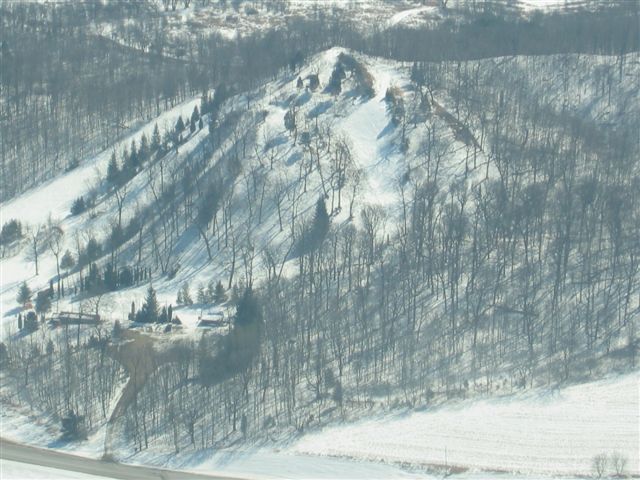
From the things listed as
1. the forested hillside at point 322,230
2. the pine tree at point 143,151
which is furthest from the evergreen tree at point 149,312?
the pine tree at point 143,151

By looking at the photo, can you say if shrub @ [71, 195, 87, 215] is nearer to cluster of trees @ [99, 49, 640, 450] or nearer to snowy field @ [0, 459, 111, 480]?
cluster of trees @ [99, 49, 640, 450]

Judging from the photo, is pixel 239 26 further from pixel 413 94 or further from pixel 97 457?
pixel 97 457

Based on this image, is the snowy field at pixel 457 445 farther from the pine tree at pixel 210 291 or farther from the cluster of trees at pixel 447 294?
the pine tree at pixel 210 291

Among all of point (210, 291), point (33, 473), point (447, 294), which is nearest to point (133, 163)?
point (210, 291)

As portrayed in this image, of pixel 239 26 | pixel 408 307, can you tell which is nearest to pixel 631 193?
pixel 408 307

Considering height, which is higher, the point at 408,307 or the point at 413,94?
the point at 413,94

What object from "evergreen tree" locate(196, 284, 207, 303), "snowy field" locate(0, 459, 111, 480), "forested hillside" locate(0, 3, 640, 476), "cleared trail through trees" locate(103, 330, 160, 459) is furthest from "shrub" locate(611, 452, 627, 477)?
"evergreen tree" locate(196, 284, 207, 303)

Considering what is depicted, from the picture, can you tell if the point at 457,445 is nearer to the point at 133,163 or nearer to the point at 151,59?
the point at 133,163
